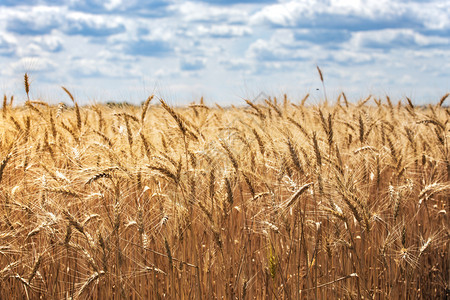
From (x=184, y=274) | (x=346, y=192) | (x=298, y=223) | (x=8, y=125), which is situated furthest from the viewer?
(x=8, y=125)

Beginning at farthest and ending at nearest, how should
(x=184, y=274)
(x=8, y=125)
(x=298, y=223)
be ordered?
(x=8, y=125), (x=298, y=223), (x=184, y=274)

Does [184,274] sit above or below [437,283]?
above

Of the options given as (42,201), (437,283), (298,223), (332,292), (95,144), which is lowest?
(437,283)

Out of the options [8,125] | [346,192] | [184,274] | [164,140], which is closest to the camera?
[346,192]

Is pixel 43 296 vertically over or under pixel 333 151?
under

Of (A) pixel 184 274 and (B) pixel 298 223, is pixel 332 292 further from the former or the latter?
(A) pixel 184 274

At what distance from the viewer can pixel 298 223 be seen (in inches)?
113

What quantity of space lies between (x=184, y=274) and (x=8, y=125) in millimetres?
2441

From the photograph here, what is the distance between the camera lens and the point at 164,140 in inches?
141

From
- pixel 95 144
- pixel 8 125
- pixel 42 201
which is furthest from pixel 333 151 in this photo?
pixel 8 125

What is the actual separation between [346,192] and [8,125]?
10.4ft

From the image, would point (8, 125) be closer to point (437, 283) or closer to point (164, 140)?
point (164, 140)

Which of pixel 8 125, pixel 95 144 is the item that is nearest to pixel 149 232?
pixel 95 144

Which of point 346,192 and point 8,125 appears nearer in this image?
point 346,192
